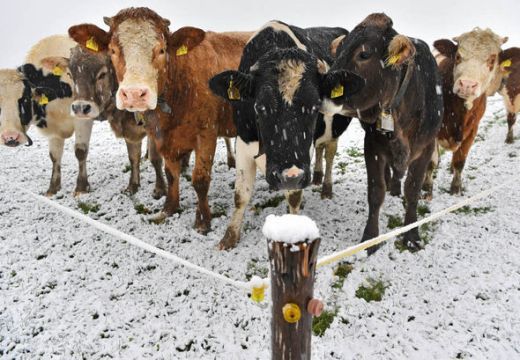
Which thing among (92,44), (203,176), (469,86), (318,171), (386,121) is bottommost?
(318,171)

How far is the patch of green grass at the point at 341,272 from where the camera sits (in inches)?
171

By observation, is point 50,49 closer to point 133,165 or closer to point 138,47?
point 133,165

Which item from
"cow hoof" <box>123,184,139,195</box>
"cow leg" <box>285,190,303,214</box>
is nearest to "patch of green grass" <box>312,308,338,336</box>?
"cow leg" <box>285,190,303,214</box>

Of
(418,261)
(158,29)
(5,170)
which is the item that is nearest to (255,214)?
(418,261)

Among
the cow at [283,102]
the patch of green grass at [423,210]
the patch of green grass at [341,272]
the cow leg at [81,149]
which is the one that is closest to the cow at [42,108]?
the cow leg at [81,149]

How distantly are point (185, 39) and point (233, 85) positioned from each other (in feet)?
3.75

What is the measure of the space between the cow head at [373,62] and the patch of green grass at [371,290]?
1.91 metres

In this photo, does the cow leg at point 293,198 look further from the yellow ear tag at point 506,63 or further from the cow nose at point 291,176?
the yellow ear tag at point 506,63

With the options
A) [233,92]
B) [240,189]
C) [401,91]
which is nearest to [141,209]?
[240,189]

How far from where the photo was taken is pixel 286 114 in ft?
12.0

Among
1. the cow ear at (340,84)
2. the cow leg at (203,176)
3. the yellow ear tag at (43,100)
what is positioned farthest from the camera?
the yellow ear tag at (43,100)

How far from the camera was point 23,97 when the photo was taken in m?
6.18

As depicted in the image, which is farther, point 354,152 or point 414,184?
point 354,152

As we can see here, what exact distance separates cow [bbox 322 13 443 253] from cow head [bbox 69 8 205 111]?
182 cm
